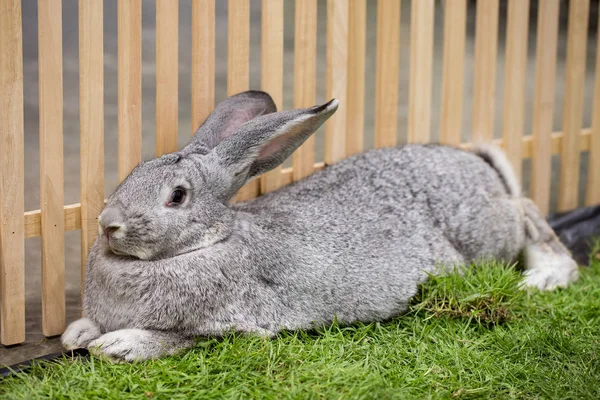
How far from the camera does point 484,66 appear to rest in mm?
5129

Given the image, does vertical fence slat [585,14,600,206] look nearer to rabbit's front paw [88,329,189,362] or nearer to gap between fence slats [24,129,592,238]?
gap between fence slats [24,129,592,238]

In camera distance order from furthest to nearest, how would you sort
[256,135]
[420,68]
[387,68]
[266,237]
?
[420,68] → [387,68] → [266,237] → [256,135]

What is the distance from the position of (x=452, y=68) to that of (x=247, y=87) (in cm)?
136

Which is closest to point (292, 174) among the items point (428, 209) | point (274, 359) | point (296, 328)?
point (428, 209)

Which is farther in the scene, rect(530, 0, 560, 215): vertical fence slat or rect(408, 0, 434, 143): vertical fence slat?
rect(530, 0, 560, 215): vertical fence slat

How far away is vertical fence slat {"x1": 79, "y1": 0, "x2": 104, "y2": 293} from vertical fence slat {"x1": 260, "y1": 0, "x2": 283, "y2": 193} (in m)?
0.89

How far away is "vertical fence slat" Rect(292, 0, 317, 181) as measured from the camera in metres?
4.41

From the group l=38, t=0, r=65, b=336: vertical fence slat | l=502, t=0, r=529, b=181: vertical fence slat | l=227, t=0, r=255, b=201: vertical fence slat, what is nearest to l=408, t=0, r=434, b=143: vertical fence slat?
l=502, t=0, r=529, b=181: vertical fence slat

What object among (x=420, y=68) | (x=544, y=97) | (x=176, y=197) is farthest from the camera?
(x=544, y=97)

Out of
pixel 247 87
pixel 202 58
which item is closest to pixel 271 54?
pixel 247 87

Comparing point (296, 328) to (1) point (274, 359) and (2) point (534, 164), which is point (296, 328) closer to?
(1) point (274, 359)

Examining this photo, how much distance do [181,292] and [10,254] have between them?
2.57 ft

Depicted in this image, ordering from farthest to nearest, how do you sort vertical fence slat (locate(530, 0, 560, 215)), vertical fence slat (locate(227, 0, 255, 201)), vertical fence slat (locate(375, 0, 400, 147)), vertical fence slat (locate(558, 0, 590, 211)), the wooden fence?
vertical fence slat (locate(558, 0, 590, 211)) < vertical fence slat (locate(530, 0, 560, 215)) < vertical fence slat (locate(375, 0, 400, 147)) < vertical fence slat (locate(227, 0, 255, 201)) < the wooden fence

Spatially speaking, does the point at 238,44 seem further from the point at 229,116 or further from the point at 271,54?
the point at 229,116
